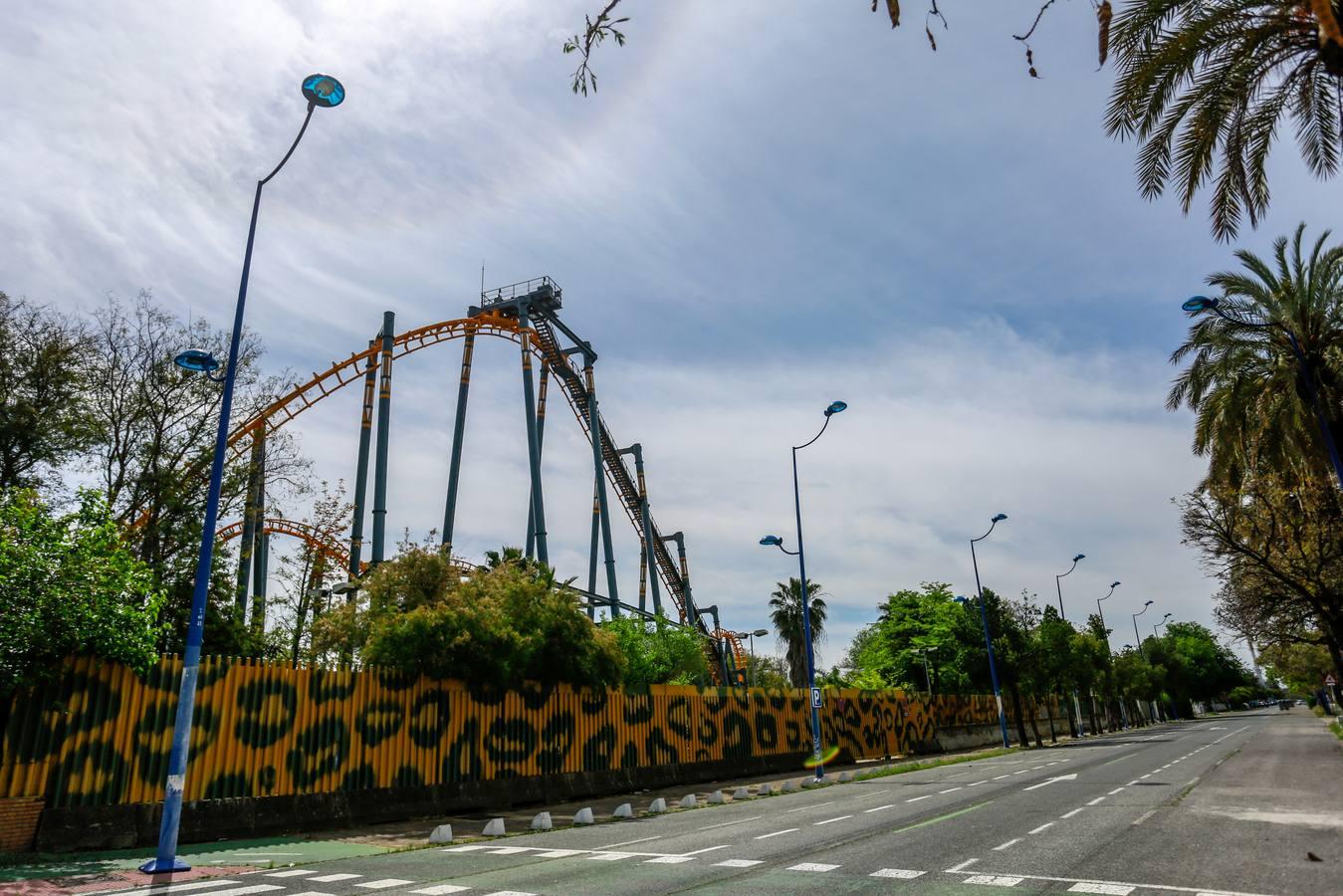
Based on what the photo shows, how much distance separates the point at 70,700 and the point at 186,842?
2942 millimetres

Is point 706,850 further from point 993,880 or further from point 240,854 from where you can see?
point 240,854

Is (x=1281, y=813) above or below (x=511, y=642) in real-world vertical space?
below

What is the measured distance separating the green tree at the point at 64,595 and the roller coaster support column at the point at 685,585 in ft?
128

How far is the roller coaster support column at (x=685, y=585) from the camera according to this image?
50438 mm

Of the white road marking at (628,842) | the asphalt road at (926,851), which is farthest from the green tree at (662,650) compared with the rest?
the white road marking at (628,842)

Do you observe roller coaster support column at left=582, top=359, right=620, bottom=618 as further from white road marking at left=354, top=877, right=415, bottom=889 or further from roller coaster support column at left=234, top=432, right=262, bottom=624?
white road marking at left=354, top=877, right=415, bottom=889

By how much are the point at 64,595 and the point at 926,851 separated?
11.8 m

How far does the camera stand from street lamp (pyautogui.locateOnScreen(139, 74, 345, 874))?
10164mm

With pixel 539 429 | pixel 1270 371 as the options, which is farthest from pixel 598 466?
pixel 1270 371

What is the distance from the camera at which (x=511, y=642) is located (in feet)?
62.2

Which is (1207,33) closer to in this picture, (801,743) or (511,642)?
(511,642)

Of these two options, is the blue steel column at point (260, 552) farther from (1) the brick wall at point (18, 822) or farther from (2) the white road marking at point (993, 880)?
(2) the white road marking at point (993, 880)

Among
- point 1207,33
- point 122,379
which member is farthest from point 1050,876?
point 122,379

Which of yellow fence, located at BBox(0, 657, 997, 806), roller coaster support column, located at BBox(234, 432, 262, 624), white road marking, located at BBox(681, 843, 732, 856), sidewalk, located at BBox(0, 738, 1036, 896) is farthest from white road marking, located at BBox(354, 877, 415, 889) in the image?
roller coaster support column, located at BBox(234, 432, 262, 624)
